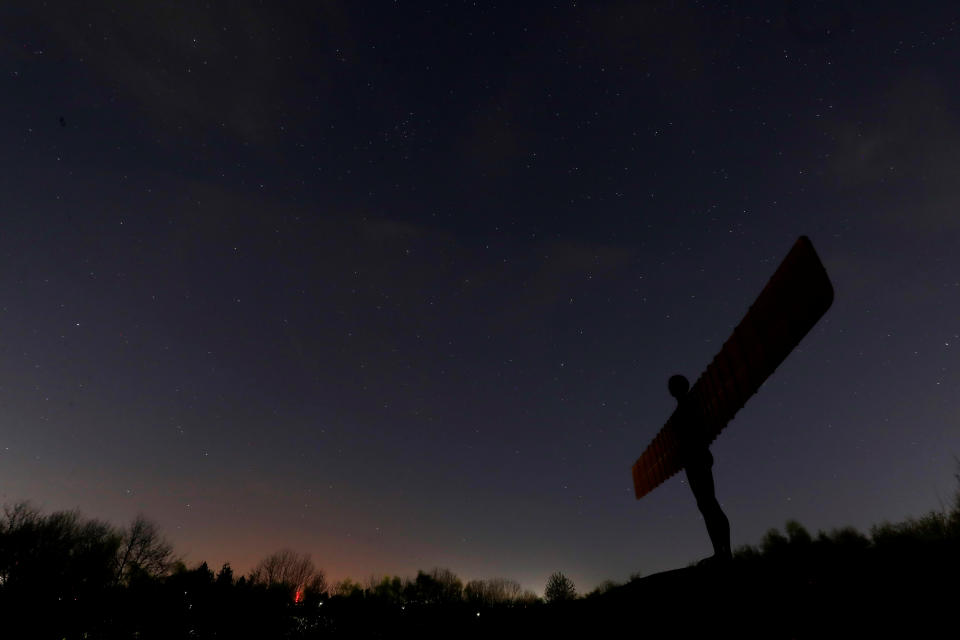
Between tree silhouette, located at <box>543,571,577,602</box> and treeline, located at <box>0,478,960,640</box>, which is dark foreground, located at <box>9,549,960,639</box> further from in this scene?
tree silhouette, located at <box>543,571,577,602</box>

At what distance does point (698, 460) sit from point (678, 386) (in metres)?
0.84

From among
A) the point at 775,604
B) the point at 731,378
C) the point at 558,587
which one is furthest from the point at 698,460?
the point at 558,587

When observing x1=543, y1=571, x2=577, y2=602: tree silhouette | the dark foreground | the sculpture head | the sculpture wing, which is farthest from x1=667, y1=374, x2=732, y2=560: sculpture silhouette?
x1=543, y1=571, x2=577, y2=602: tree silhouette

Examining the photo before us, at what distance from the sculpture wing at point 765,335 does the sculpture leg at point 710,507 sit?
23.2 inches

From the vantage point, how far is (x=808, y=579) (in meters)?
2.92

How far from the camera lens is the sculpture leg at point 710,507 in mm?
4863

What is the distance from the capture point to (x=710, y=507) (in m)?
5.05

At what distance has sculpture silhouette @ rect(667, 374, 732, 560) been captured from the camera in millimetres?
4883

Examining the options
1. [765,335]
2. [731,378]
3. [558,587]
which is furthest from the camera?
[558,587]

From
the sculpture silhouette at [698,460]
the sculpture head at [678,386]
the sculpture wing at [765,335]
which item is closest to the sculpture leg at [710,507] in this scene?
the sculpture silhouette at [698,460]

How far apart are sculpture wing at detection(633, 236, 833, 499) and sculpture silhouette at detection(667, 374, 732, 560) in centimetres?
16

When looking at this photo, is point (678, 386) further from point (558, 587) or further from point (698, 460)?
point (558, 587)

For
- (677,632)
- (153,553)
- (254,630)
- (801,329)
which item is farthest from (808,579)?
(153,553)

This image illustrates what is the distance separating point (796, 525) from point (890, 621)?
8182 cm
